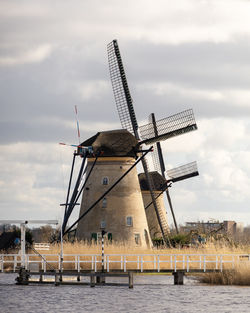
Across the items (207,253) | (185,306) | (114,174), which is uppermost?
(114,174)

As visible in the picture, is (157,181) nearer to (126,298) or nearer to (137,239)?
(137,239)

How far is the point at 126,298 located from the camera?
1508 inches

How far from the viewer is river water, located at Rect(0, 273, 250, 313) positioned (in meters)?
34.5

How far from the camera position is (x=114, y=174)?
57.1m

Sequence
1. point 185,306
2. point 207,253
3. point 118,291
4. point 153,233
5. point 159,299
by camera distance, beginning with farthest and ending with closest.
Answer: point 153,233
point 207,253
point 118,291
point 159,299
point 185,306

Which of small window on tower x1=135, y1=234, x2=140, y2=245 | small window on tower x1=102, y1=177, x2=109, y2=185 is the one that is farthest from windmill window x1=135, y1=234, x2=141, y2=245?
small window on tower x1=102, y1=177, x2=109, y2=185

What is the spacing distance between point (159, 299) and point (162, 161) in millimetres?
35754

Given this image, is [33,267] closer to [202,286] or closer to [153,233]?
[202,286]

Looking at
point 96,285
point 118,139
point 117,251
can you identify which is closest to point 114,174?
point 118,139

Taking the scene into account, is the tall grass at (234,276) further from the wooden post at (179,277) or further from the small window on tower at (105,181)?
the small window on tower at (105,181)

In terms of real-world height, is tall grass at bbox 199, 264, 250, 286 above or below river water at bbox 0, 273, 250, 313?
above

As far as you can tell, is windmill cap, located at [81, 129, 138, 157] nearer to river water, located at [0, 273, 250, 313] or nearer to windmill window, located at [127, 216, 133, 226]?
windmill window, located at [127, 216, 133, 226]

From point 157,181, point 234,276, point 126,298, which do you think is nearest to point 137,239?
point 157,181

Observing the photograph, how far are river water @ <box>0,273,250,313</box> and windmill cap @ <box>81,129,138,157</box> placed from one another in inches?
502
